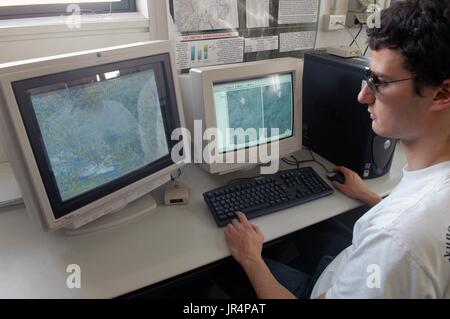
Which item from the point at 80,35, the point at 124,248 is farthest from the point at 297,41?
the point at 124,248

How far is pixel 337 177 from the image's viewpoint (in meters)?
1.28

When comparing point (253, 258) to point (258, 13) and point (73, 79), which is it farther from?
point (258, 13)

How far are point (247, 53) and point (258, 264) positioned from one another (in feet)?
3.22

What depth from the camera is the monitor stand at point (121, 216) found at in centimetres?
98

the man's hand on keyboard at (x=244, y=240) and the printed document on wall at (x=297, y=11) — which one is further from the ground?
the printed document on wall at (x=297, y=11)

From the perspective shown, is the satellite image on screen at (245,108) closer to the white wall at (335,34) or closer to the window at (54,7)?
the window at (54,7)

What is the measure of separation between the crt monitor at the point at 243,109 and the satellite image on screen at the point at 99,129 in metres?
0.15

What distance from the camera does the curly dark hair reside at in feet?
2.35

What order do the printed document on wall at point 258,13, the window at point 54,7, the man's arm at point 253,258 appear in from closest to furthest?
1. the man's arm at point 253,258
2. the window at point 54,7
3. the printed document on wall at point 258,13

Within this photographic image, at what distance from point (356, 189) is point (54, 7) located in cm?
127

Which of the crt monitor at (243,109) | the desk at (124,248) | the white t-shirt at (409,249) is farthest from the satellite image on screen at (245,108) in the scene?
the white t-shirt at (409,249)

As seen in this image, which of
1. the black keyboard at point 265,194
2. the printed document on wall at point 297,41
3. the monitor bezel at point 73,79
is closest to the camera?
the monitor bezel at point 73,79
